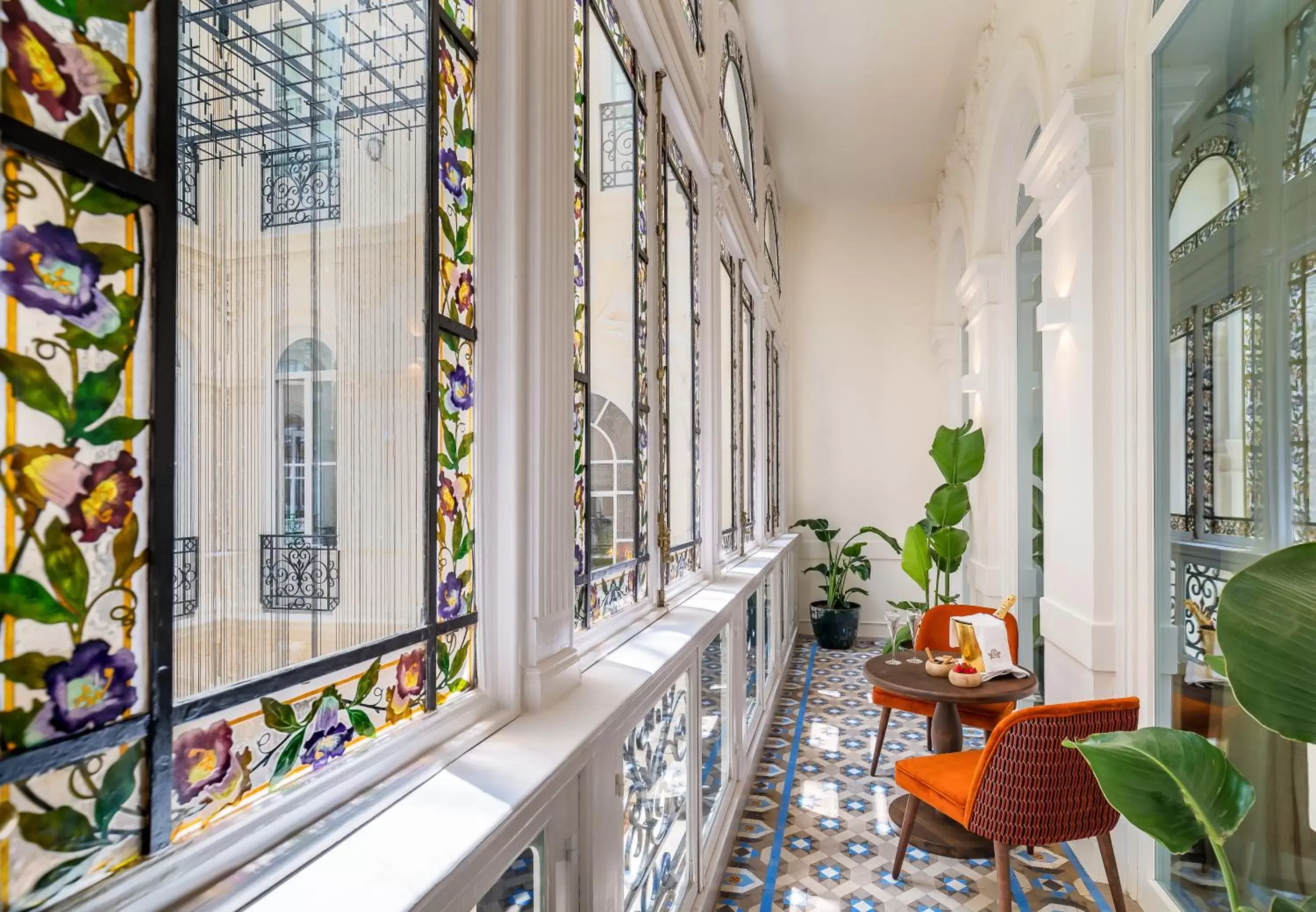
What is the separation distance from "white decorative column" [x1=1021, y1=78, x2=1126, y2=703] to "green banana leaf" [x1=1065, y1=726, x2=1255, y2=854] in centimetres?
172

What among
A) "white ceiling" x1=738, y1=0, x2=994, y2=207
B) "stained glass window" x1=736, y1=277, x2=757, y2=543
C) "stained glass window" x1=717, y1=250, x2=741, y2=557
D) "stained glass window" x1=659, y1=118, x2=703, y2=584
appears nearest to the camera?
"stained glass window" x1=659, y1=118, x2=703, y2=584

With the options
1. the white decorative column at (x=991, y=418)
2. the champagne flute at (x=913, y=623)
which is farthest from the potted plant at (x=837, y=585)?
the white decorative column at (x=991, y=418)

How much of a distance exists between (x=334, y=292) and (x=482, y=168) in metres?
0.55

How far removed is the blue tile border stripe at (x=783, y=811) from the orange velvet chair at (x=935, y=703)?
1.47 feet

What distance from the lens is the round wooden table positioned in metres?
3.31


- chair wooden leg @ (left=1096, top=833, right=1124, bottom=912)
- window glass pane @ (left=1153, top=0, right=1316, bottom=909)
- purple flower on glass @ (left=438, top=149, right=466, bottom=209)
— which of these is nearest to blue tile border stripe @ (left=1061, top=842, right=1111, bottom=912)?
chair wooden leg @ (left=1096, top=833, right=1124, bottom=912)

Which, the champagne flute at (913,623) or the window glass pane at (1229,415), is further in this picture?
the champagne flute at (913,623)

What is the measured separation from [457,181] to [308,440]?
25.5 inches

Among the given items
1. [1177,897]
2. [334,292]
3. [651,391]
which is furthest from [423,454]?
[1177,897]

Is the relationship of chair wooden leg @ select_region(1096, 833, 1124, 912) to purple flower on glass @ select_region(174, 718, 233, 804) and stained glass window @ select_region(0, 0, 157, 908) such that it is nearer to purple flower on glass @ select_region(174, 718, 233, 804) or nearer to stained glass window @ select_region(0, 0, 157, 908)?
purple flower on glass @ select_region(174, 718, 233, 804)

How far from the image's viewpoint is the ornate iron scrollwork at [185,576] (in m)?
0.81

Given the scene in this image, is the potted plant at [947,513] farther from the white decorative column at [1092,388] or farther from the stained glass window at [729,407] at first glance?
the white decorative column at [1092,388]

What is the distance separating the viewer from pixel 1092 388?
303cm

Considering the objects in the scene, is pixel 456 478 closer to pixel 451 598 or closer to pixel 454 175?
A: pixel 451 598
